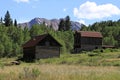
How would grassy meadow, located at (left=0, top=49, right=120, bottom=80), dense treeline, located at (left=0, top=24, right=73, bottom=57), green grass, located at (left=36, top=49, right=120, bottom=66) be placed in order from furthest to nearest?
dense treeline, located at (left=0, top=24, right=73, bottom=57) < green grass, located at (left=36, top=49, right=120, bottom=66) < grassy meadow, located at (left=0, top=49, right=120, bottom=80)

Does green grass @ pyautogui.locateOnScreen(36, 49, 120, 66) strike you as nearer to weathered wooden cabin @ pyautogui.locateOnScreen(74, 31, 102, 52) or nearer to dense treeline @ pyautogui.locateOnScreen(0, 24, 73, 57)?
weathered wooden cabin @ pyautogui.locateOnScreen(74, 31, 102, 52)

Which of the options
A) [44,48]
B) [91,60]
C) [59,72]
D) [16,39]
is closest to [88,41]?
[44,48]

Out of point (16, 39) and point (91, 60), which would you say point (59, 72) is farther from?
point (16, 39)

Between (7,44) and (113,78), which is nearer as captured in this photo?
(113,78)

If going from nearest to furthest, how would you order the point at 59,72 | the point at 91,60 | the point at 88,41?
1. the point at 59,72
2. the point at 91,60
3. the point at 88,41

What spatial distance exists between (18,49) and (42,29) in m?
39.8

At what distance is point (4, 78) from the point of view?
19.5 m

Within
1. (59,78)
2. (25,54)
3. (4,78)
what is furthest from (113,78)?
(25,54)

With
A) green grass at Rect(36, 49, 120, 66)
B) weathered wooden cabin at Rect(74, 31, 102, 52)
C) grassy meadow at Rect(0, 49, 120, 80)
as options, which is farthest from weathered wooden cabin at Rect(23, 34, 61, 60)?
grassy meadow at Rect(0, 49, 120, 80)

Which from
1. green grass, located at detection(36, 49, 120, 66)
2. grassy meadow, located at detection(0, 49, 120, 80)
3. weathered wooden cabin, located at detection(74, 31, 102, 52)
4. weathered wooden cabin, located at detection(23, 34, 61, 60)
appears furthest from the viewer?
weathered wooden cabin, located at detection(74, 31, 102, 52)

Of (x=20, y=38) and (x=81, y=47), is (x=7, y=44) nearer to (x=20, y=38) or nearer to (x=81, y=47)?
(x=20, y=38)

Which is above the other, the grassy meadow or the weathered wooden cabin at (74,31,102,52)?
the weathered wooden cabin at (74,31,102,52)

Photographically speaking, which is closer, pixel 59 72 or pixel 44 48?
pixel 59 72

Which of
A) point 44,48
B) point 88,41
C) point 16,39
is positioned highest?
point 16,39
